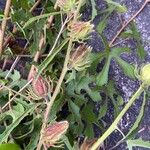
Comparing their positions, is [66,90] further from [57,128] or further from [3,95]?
[57,128]

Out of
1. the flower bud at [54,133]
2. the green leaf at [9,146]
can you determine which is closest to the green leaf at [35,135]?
the green leaf at [9,146]

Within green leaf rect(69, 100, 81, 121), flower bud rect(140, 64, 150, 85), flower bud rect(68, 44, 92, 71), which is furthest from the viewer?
green leaf rect(69, 100, 81, 121)

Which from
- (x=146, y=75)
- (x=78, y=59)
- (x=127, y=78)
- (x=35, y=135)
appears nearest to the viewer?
(x=146, y=75)

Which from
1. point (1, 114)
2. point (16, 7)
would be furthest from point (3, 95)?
point (16, 7)

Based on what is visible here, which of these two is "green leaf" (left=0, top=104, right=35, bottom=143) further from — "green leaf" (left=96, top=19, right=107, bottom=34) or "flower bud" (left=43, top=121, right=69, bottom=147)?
"green leaf" (left=96, top=19, right=107, bottom=34)

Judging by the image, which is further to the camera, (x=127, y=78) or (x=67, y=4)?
(x=127, y=78)

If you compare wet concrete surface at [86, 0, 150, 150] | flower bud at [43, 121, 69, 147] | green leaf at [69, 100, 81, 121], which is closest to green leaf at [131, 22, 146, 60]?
wet concrete surface at [86, 0, 150, 150]

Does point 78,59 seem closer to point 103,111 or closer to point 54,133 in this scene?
point 54,133

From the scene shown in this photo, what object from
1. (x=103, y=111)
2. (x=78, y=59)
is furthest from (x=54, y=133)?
(x=103, y=111)

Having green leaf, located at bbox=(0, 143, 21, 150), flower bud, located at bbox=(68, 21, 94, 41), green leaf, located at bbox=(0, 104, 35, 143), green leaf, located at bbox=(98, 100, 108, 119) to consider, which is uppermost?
flower bud, located at bbox=(68, 21, 94, 41)
